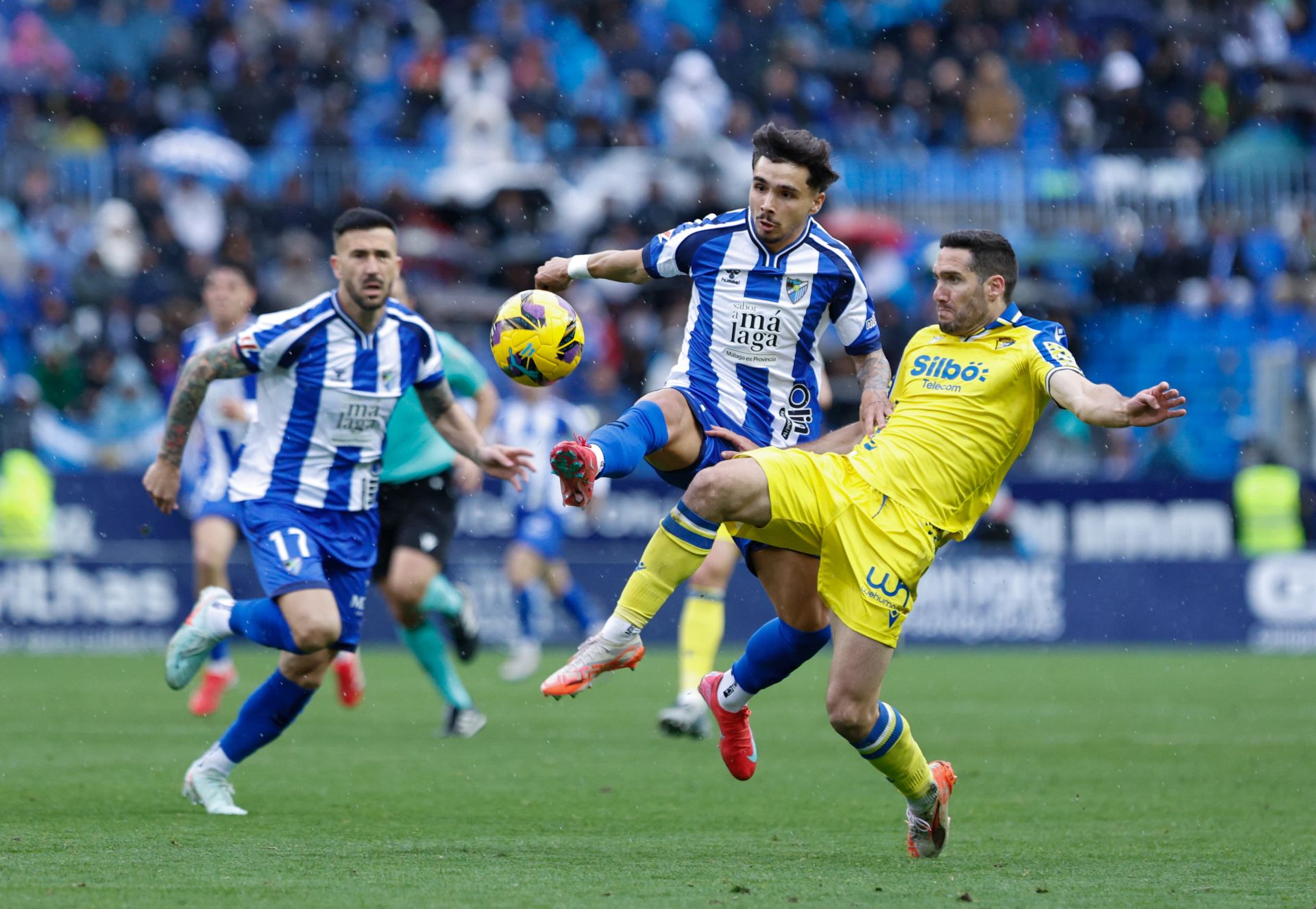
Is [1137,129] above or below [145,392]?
above

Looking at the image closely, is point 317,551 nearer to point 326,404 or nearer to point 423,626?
point 326,404

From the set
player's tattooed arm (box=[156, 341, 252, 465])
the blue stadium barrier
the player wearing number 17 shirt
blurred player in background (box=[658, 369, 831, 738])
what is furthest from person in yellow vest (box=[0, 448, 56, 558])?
player's tattooed arm (box=[156, 341, 252, 465])

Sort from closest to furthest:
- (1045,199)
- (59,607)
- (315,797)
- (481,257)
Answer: (315,797) < (59,607) < (481,257) < (1045,199)

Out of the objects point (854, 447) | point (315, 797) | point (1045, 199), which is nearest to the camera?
point (854, 447)

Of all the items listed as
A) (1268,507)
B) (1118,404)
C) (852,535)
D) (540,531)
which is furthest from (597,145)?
(1118,404)

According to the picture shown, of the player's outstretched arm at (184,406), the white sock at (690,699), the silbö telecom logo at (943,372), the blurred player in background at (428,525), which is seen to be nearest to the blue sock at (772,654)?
the silbö telecom logo at (943,372)

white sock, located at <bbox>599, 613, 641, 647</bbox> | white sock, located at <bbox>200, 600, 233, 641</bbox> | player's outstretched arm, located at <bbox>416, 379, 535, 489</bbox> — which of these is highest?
Result: player's outstretched arm, located at <bbox>416, 379, 535, 489</bbox>

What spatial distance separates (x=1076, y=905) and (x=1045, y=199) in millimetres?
16607

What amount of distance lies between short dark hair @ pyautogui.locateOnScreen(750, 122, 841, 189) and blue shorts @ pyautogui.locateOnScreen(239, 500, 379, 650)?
2343 millimetres

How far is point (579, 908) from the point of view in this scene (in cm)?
510

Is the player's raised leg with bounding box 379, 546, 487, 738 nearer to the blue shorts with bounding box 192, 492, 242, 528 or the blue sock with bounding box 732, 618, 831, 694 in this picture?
the blue shorts with bounding box 192, 492, 242, 528

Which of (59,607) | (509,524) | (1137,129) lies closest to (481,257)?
(509,524)

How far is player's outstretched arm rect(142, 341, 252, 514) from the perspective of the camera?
7.30m

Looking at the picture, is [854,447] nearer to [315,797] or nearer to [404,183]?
[315,797]
